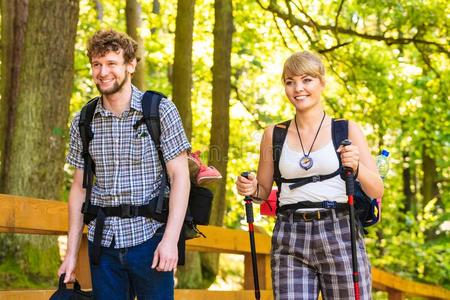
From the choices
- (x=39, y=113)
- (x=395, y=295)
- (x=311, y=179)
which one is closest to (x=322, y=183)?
(x=311, y=179)

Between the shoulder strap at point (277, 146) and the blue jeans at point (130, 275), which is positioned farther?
the shoulder strap at point (277, 146)

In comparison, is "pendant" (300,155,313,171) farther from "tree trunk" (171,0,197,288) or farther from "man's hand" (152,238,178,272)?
"tree trunk" (171,0,197,288)

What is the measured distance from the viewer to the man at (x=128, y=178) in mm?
3893

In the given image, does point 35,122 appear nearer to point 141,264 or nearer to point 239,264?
point 141,264

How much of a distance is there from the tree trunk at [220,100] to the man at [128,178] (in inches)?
314

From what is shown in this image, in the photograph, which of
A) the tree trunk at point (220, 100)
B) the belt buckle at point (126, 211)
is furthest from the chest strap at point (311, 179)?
the tree trunk at point (220, 100)

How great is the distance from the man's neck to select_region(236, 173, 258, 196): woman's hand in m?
0.84

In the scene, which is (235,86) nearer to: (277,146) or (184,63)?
(184,63)

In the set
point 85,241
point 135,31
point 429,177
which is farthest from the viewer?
point 429,177

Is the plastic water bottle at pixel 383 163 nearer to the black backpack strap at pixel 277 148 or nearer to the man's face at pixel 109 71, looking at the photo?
the black backpack strap at pixel 277 148

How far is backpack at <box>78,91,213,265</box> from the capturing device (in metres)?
3.91

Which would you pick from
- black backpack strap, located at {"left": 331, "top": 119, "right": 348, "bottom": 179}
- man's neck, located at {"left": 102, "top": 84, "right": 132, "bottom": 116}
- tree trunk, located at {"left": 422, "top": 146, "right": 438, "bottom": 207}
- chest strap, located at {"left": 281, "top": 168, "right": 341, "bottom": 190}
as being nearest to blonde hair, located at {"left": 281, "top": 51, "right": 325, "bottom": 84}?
black backpack strap, located at {"left": 331, "top": 119, "right": 348, "bottom": 179}

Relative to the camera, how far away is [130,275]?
3955 millimetres

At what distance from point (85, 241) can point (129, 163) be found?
111cm
